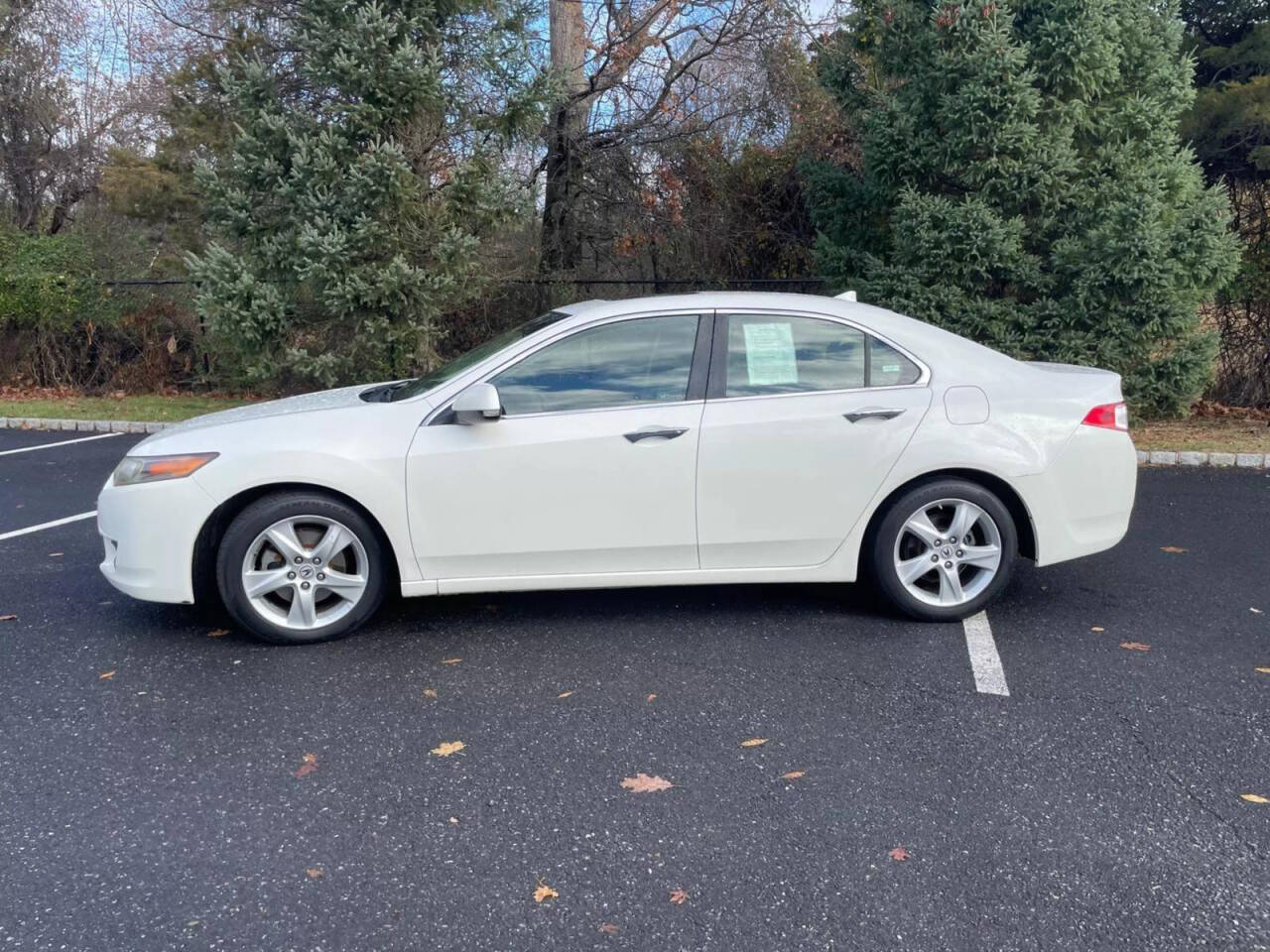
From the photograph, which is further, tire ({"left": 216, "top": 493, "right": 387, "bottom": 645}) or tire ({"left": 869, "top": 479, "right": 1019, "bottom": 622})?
tire ({"left": 869, "top": 479, "right": 1019, "bottom": 622})

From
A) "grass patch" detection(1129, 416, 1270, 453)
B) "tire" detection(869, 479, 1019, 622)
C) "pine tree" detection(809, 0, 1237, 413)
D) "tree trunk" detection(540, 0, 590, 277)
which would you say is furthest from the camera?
"tree trunk" detection(540, 0, 590, 277)

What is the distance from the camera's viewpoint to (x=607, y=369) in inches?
201

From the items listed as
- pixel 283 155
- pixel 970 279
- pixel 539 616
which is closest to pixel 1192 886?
pixel 539 616

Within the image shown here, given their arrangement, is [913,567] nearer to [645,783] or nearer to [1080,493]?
[1080,493]

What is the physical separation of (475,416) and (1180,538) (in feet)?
15.8

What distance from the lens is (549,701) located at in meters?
4.33

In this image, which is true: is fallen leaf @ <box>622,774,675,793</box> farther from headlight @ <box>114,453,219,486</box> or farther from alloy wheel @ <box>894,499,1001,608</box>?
headlight @ <box>114,453,219,486</box>

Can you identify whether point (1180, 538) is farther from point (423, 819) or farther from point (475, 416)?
point (423, 819)

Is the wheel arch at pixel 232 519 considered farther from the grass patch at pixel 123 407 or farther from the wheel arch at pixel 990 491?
the grass patch at pixel 123 407

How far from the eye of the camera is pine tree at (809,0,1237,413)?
10594 mm

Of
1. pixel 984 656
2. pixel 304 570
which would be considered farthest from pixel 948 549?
pixel 304 570

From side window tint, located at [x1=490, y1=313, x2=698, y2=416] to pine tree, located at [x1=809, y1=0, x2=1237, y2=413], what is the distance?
262 inches

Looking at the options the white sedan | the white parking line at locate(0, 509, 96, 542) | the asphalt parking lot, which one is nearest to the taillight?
the white sedan

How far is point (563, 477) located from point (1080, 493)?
251 cm
